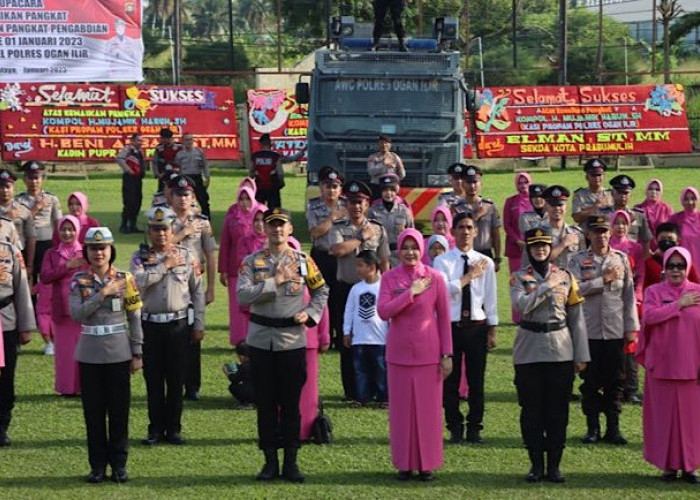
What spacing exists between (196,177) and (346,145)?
3031 millimetres

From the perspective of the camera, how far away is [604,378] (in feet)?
35.1

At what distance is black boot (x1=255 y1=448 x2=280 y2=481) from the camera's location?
378 inches

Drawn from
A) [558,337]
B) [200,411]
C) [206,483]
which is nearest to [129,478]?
[206,483]

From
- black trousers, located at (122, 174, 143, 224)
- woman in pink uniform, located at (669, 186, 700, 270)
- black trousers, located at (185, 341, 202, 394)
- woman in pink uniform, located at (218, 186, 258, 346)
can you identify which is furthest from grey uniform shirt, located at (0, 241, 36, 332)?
black trousers, located at (122, 174, 143, 224)

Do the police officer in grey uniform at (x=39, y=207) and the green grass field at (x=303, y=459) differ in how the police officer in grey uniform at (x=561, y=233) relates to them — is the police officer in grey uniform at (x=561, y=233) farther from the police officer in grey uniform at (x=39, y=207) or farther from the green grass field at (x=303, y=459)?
the police officer in grey uniform at (x=39, y=207)

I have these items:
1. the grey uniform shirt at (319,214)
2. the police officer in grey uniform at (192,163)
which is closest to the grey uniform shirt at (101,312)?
the grey uniform shirt at (319,214)

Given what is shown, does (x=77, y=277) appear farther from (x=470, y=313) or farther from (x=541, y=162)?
(x=541, y=162)

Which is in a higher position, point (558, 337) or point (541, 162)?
point (541, 162)

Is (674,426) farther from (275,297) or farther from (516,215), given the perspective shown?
(516,215)

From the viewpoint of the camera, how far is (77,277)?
9.49m

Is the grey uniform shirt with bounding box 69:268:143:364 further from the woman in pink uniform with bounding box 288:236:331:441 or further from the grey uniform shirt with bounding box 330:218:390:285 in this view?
the grey uniform shirt with bounding box 330:218:390:285

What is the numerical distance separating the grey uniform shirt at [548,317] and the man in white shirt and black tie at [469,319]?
94cm

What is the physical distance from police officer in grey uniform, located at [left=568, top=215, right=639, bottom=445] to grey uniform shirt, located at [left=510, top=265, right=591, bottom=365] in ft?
3.61

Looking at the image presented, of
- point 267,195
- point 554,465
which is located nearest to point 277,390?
point 554,465
